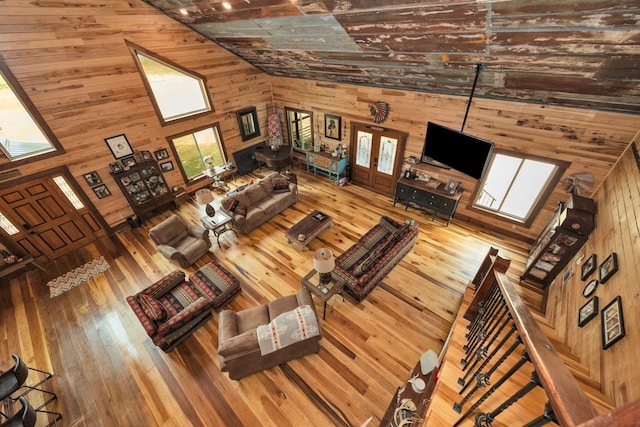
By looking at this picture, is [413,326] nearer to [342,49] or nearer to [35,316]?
[342,49]

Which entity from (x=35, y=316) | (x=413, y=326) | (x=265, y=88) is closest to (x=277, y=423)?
(x=413, y=326)

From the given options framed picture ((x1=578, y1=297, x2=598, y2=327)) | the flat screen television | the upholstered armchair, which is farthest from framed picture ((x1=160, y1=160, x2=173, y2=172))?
framed picture ((x1=578, y1=297, x2=598, y2=327))

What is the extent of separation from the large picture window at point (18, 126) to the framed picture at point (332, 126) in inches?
261

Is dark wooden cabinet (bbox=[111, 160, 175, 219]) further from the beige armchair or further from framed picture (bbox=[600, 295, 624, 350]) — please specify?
framed picture (bbox=[600, 295, 624, 350])

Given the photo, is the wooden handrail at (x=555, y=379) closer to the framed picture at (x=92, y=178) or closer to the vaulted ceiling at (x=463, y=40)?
the vaulted ceiling at (x=463, y=40)

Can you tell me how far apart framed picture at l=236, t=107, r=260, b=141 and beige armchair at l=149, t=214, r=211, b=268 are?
4.07 metres

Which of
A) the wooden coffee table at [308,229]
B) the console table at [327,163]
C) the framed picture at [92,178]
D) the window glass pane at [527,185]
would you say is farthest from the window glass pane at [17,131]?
the window glass pane at [527,185]

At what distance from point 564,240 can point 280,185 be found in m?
6.13

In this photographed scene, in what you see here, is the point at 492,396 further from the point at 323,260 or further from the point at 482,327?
the point at 323,260

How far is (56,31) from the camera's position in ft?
15.2

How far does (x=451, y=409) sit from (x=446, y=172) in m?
5.48

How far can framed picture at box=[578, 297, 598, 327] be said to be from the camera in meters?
2.78

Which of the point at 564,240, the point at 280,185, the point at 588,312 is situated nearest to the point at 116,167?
the point at 280,185

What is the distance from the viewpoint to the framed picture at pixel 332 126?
7643mm
